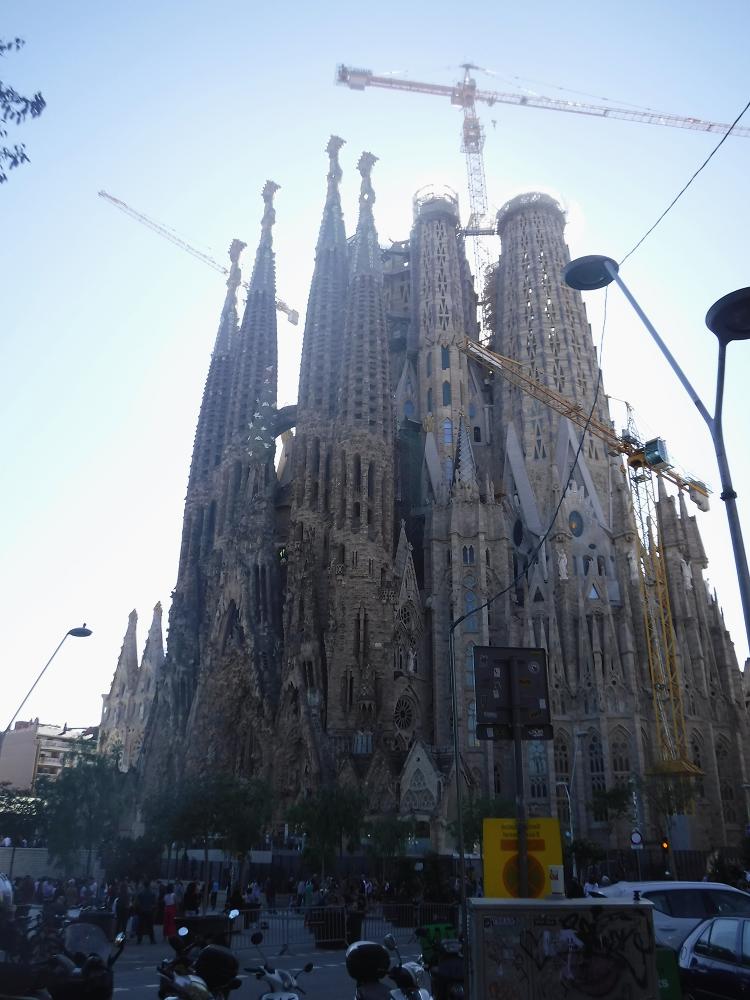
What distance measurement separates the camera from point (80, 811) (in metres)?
39.6

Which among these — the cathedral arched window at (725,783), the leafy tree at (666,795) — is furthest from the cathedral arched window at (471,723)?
the cathedral arched window at (725,783)

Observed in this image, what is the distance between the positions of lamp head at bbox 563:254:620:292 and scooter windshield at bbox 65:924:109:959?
10950 millimetres

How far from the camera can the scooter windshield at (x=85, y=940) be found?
710 cm

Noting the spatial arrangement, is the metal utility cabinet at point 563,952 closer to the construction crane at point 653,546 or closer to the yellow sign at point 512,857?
the yellow sign at point 512,857

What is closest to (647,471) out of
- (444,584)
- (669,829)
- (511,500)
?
(511,500)

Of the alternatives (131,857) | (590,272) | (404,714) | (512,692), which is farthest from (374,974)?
(404,714)

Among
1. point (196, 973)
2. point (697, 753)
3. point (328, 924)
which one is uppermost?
point (697, 753)

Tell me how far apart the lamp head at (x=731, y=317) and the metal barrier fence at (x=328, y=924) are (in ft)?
47.2

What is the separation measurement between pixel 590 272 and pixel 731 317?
4056 millimetres

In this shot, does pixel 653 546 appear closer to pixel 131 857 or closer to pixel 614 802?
pixel 614 802

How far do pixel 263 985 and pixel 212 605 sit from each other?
43.5m

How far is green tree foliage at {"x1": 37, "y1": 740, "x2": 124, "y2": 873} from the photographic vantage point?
38688 mm

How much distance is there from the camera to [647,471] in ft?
217

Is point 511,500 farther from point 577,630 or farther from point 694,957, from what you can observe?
point 694,957
